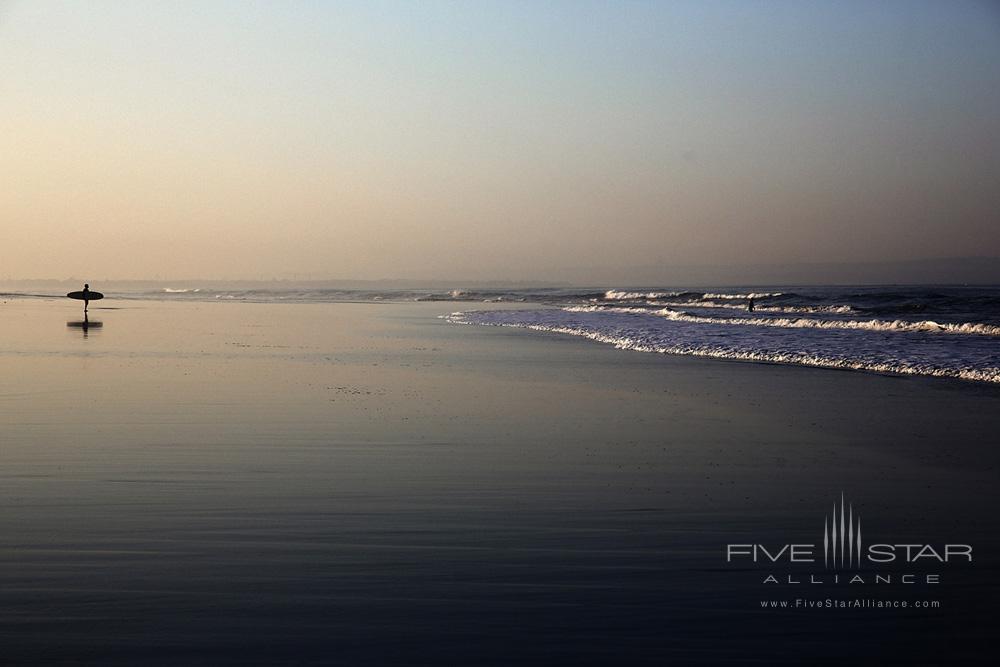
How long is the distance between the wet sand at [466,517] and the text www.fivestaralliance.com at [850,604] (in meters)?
0.07

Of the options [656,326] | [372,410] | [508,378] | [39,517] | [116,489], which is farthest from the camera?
[656,326]

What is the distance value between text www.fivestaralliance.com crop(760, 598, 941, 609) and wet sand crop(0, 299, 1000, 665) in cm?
7

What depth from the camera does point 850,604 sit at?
15.5 ft

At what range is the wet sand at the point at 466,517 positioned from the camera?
13.9ft

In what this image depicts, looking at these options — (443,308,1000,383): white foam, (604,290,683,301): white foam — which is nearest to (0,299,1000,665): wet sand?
(443,308,1000,383): white foam

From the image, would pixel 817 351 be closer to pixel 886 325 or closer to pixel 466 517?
pixel 886 325

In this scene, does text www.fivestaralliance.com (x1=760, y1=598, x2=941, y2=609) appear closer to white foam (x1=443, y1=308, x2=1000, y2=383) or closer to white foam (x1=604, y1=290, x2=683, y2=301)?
white foam (x1=443, y1=308, x2=1000, y2=383)

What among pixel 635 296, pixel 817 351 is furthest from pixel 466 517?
pixel 635 296

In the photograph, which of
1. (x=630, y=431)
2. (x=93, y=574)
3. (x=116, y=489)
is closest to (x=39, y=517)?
(x=116, y=489)

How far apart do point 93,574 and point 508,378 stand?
11012mm

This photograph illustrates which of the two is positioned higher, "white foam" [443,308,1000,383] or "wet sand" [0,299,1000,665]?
"white foam" [443,308,1000,383]

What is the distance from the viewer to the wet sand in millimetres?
4238

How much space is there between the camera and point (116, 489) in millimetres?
7004

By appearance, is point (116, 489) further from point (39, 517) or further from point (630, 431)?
point (630, 431)
